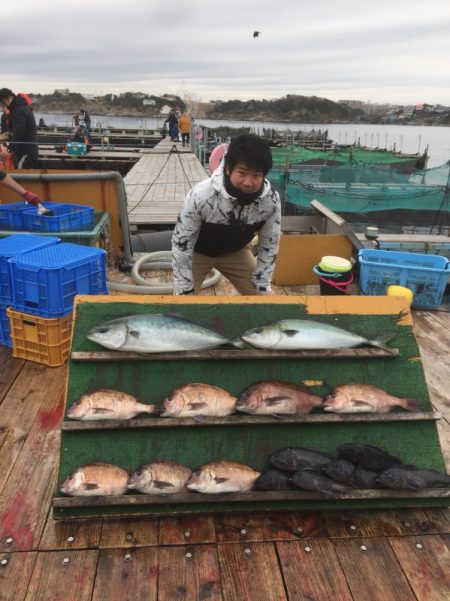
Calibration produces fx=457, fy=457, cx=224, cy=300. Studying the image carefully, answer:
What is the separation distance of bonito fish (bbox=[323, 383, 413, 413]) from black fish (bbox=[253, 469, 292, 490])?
1.65 ft

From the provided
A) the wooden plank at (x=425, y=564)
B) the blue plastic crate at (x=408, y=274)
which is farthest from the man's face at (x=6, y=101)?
the wooden plank at (x=425, y=564)

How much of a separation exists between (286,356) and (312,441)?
0.54 meters

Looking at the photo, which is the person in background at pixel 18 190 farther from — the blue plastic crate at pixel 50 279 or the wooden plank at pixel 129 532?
the wooden plank at pixel 129 532

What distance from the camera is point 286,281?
22.4ft

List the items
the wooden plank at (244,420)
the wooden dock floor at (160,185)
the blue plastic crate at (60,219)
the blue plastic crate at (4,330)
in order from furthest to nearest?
1. the wooden dock floor at (160,185)
2. the blue plastic crate at (60,219)
3. the blue plastic crate at (4,330)
4. the wooden plank at (244,420)

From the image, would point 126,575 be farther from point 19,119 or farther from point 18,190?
point 19,119

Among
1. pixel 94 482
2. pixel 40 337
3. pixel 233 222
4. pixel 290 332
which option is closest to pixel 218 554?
pixel 94 482

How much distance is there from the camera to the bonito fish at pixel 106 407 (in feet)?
8.70

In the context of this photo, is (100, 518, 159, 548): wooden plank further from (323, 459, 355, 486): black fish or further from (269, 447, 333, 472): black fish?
(323, 459, 355, 486): black fish

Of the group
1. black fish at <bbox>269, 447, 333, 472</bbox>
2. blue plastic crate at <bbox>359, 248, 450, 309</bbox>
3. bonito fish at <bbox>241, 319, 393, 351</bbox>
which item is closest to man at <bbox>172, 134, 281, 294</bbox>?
bonito fish at <bbox>241, 319, 393, 351</bbox>

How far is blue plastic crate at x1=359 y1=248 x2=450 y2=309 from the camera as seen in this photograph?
19.5 ft

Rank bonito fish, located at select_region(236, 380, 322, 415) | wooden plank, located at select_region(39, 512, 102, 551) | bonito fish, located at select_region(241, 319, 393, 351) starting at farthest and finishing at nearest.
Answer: bonito fish, located at select_region(241, 319, 393, 351) → bonito fish, located at select_region(236, 380, 322, 415) → wooden plank, located at select_region(39, 512, 102, 551)

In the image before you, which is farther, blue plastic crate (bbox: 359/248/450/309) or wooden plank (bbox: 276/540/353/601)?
blue plastic crate (bbox: 359/248/450/309)

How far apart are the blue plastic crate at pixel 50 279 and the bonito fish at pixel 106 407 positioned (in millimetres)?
1573
